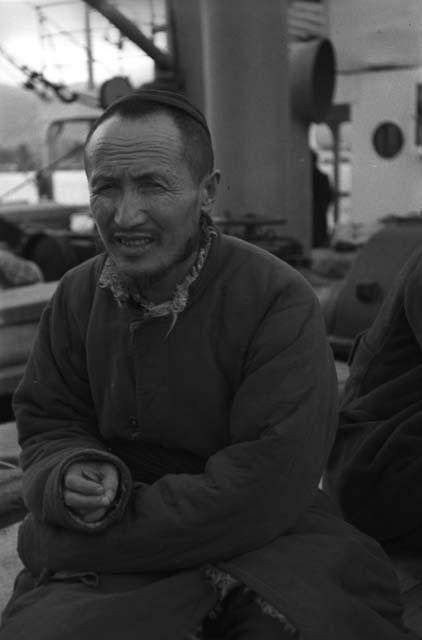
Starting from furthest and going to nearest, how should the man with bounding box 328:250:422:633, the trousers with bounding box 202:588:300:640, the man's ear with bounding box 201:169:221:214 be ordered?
the man with bounding box 328:250:422:633
the man's ear with bounding box 201:169:221:214
the trousers with bounding box 202:588:300:640

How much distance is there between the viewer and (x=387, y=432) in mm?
1944

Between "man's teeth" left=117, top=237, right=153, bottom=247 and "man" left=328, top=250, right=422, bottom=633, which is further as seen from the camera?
"man" left=328, top=250, right=422, bottom=633

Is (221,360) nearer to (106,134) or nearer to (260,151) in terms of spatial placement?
(106,134)

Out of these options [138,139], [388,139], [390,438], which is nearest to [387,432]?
[390,438]

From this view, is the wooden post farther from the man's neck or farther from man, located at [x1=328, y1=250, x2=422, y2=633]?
the man's neck

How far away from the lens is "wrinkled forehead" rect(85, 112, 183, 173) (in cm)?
143

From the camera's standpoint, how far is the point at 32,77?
21.6ft

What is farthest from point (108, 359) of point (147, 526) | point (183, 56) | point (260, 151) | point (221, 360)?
point (183, 56)

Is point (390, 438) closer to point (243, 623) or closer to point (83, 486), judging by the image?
point (243, 623)

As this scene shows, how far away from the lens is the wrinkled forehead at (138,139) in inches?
56.2

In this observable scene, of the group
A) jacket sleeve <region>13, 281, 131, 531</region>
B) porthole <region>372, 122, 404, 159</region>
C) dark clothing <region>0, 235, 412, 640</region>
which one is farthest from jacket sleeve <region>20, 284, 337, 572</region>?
porthole <region>372, 122, 404, 159</region>

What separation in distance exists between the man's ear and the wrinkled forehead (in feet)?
0.31

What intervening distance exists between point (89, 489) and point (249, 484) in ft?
0.87

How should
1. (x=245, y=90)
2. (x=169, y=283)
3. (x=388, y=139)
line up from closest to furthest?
(x=169, y=283), (x=245, y=90), (x=388, y=139)
